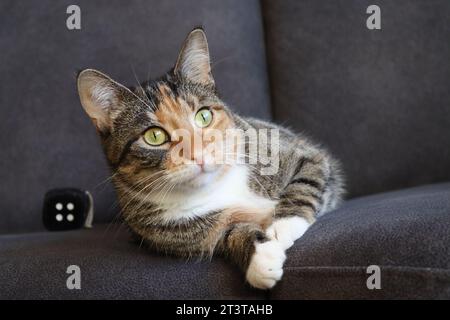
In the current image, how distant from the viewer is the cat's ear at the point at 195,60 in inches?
46.5

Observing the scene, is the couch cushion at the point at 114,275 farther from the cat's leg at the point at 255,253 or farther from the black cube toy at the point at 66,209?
the black cube toy at the point at 66,209

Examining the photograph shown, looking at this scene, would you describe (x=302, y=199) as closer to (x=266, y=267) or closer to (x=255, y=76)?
(x=266, y=267)

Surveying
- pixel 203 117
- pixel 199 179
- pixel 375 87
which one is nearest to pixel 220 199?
pixel 199 179

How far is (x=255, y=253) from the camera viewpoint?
36.1 inches

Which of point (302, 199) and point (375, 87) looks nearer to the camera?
point (302, 199)

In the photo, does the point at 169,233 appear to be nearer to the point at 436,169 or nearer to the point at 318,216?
the point at 318,216

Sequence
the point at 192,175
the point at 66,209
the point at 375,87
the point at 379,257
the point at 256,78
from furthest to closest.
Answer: the point at 256,78
the point at 375,87
the point at 66,209
the point at 192,175
the point at 379,257

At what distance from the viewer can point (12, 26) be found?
1697 mm

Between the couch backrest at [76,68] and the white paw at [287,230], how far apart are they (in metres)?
0.72

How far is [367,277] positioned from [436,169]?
0.96 m

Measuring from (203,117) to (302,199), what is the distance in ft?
1.11
